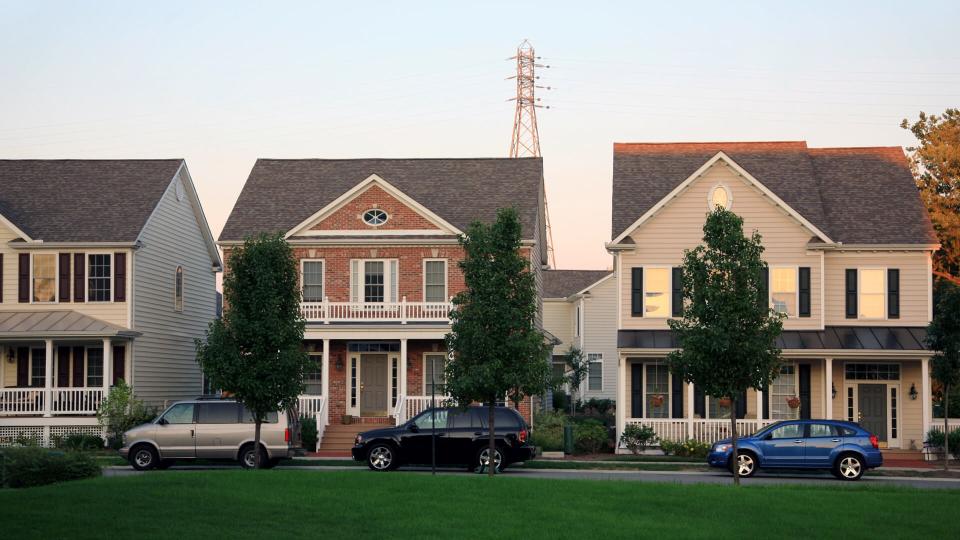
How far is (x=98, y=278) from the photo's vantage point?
40.2 metres

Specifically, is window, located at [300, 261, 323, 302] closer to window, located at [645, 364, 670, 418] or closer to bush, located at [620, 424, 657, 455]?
window, located at [645, 364, 670, 418]

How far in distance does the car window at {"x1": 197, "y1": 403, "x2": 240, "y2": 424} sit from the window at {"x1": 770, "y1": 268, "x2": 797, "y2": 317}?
17132mm

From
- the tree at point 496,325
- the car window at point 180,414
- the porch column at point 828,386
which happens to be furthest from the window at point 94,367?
the porch column at point 828,386

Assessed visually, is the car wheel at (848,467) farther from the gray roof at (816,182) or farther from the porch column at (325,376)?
the porch column at (325,376)

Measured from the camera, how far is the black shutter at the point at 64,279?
40.1 metres

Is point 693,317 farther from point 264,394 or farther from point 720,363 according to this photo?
point 264,394

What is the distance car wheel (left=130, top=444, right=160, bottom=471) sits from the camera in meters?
30.2

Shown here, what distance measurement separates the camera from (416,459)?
30.0m

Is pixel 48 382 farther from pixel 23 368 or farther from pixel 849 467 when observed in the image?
pixel 849 467

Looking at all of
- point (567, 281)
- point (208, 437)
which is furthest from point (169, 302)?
point (567, 281)

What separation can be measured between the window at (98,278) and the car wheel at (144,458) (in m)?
11.1

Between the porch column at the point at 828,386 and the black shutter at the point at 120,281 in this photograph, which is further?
the black shutter at the point at 120,281

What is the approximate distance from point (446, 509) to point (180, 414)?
44.2 feet

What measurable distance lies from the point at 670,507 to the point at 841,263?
20.7m
